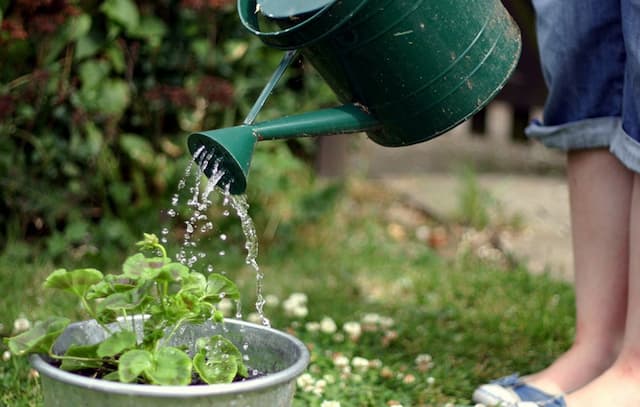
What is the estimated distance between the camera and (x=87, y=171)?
2785 mm

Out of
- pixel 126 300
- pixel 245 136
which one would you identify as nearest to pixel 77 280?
pixel 126 300

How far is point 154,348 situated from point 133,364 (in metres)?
0.09

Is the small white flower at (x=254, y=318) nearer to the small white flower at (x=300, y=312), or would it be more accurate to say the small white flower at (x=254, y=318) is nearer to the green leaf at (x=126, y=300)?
the small white flower at (x=300, y=312)

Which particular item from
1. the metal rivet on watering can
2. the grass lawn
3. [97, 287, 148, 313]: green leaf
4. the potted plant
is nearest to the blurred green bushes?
the grass lawn

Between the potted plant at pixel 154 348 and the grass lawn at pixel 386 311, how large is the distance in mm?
360

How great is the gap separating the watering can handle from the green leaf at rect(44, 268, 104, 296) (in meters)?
0.43

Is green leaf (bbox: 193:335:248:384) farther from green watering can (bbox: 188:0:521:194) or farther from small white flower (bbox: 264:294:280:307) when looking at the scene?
small white flower (bbox: 264:294:280:307)

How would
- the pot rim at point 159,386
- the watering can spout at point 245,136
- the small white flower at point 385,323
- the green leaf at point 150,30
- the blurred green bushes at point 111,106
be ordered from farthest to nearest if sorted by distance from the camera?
the green leaf at point 150,30, the blurred green bushes at point 111,106, the small white flower at point 385,323, the watering can spout at point 245,136, the pot rim at point 159,386

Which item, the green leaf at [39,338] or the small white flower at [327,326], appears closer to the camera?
the green leaf at [39,338]

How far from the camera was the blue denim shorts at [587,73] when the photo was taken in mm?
1749

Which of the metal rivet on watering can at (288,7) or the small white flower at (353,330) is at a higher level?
the metal rivet on watering can at (288,7)

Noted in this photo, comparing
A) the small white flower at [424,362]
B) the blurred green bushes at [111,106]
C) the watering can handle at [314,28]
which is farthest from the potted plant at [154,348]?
the blurred green bushes at [111,106]

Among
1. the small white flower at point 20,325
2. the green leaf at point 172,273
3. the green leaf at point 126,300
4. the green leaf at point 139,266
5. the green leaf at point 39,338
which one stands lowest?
the small white flower at point 20,325

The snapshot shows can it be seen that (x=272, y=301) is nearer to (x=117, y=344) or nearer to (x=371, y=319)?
(x=371, y=319)
